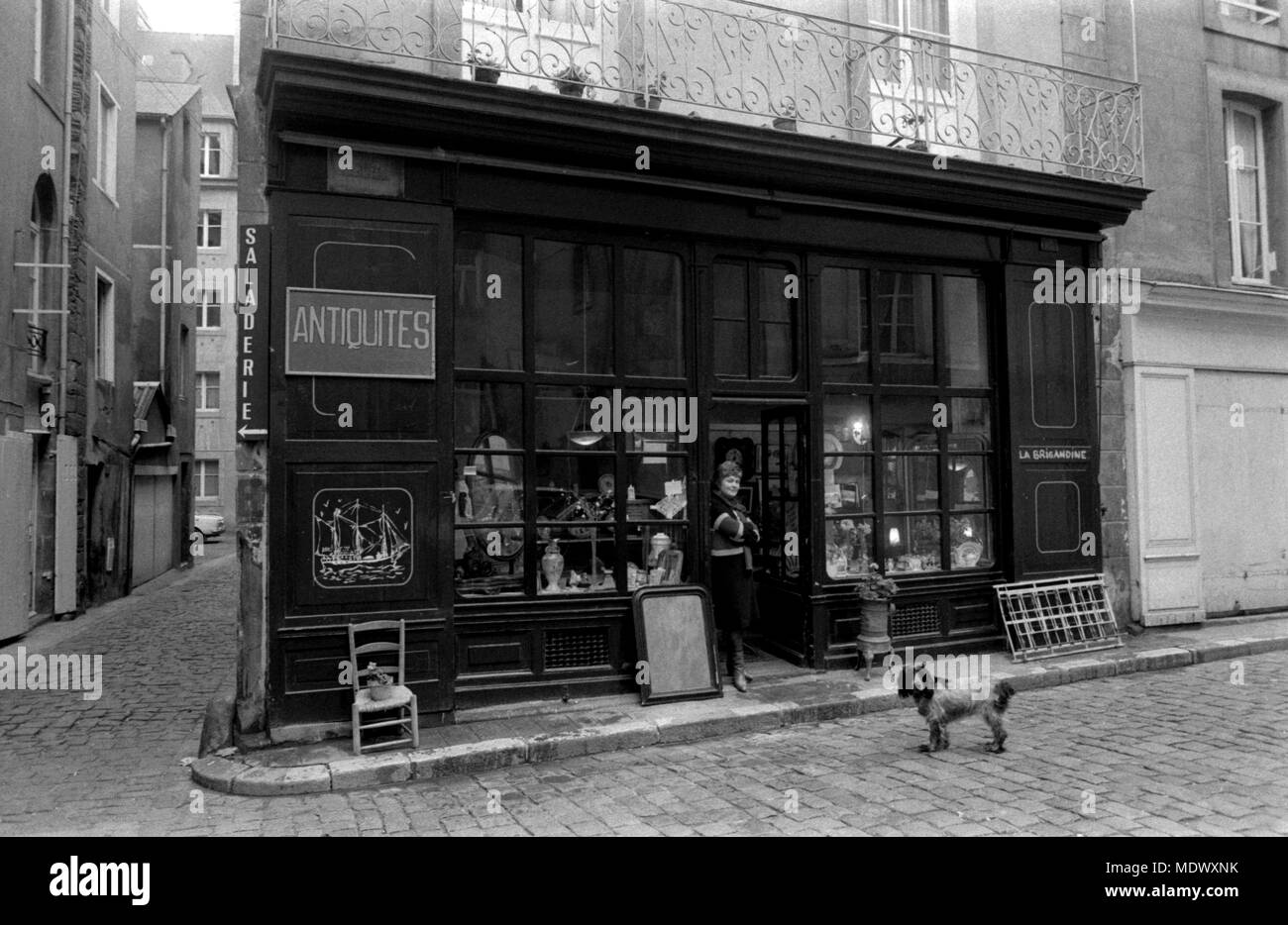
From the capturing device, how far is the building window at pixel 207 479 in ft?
114

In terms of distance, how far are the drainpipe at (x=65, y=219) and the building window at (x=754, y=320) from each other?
10.2 metres

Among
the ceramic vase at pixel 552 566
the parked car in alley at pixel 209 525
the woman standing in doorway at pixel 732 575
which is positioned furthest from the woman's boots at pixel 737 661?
the parked car in alley at pixel 209 525

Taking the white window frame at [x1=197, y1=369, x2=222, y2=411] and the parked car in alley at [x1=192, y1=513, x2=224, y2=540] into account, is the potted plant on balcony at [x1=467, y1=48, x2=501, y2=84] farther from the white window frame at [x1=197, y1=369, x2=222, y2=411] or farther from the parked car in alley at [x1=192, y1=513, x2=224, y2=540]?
the white window frame at [x1=197, y1=369, x2=222, y2=411]

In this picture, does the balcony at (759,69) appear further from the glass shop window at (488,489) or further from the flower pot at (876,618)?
the flower pot at (876,618)

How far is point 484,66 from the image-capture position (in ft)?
23.1

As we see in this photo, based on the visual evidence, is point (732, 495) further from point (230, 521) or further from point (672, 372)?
point (230, 521)

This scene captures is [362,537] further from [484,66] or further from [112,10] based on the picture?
[112,10]

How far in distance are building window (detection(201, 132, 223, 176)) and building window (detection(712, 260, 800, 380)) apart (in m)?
32.7

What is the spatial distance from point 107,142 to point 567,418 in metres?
13.4

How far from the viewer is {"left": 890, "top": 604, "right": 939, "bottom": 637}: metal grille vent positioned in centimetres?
908

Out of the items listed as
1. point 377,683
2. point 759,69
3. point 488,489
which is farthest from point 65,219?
point 377,683
